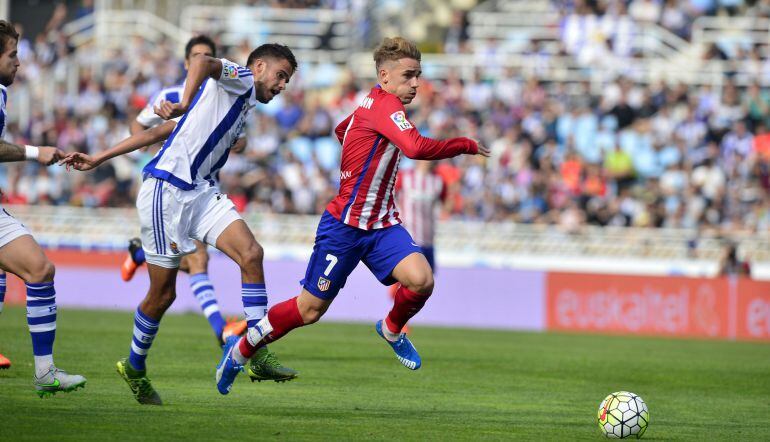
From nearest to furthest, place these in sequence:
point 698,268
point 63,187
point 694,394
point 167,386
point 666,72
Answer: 1. point 167,386
2. point 694,394
3. point 698,268
4. point 63,187
5. point 666,72

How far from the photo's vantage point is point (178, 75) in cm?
2795

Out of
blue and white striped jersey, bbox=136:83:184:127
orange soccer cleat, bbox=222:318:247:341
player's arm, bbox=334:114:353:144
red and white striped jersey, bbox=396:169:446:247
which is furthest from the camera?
red and white striped jersey, bbox=396:169:446:247

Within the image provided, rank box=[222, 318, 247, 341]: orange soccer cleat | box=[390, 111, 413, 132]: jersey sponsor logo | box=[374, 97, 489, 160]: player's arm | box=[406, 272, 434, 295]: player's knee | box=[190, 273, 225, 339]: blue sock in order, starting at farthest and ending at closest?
1. box=[190, 273, 225, 339]: blue sock
2. box=[222, 318, 247, 341]: orange soccer cleat
3. box=[406, 272, 434, 295]: player's knee
4. box=[390, 111, 413, 132]: jersey sponsor logo
5. box=[374, 97, 489, 160]: player's arm

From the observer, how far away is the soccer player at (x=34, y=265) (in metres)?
8.50

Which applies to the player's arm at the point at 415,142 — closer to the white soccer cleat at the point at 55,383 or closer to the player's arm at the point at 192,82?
the player's arm at the point at 192,82

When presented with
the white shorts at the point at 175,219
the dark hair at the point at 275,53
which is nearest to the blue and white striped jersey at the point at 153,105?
the dark hair at the point at 275,53

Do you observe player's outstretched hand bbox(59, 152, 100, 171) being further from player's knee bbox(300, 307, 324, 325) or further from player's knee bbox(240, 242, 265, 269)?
player's knee bbox(300, 307, 324, 325)

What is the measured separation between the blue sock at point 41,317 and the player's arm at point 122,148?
880mm

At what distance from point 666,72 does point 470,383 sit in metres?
17.9

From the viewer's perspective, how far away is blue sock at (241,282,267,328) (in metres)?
9.52

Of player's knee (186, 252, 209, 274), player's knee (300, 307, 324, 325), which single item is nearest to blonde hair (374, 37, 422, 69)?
player's knee (300, 307, 324, 325)

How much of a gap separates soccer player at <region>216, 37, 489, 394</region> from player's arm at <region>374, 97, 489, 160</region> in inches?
→ 0.4

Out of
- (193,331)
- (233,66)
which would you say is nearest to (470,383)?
(233,66)

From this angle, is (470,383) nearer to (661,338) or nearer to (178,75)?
(661,338)
